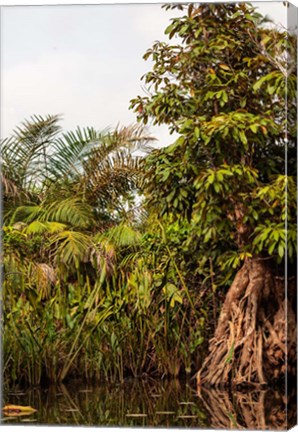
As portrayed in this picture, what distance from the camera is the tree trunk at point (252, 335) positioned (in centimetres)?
735

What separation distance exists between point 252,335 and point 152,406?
2.42 feet

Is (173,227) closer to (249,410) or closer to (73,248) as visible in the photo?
(73,248)

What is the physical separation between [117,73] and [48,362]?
183cm

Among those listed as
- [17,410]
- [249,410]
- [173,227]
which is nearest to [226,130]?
[173,227]

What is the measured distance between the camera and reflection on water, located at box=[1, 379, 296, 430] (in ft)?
24.1

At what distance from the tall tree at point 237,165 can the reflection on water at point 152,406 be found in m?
0.12

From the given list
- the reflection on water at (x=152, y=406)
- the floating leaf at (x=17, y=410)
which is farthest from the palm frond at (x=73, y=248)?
the floating leaf at (x=17, y=410)

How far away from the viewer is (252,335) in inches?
294

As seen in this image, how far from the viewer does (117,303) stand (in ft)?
25.0

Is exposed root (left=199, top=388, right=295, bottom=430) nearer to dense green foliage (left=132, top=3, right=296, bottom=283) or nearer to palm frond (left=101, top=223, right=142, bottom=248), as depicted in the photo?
dense green foliage (left=132, top=3, right=296, bottom=283)

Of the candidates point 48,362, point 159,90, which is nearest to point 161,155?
point 159,90

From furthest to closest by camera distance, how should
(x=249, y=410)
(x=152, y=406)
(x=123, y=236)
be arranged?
(x=123, y=236) < (x=152, y=406) < (x=249, y=410)

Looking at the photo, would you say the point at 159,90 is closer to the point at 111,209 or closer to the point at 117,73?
the point at 117,73

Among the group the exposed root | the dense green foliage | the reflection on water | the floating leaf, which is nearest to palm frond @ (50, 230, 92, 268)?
the dense green foliage
